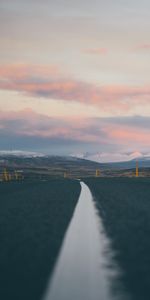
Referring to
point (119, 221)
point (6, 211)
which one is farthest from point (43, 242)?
point (6, 211)

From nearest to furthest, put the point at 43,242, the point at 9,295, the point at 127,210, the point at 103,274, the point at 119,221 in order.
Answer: the point at 9,295, the point at 103,274, the point at 43,242, the point at 119,221, the point at 127,210

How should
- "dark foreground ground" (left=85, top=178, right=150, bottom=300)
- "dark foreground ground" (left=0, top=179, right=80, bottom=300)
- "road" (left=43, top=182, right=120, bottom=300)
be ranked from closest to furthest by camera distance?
"road" (left=43, top=182, right=120, bottom=300)
"dark foreground ground" (left=0, top=179, right=80, bottom=300)
"dark foreground ground" (left=85, top=178, right=150, bottom=300)

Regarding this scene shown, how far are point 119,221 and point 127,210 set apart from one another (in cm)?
321

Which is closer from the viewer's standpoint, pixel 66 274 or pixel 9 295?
pixel 9 295

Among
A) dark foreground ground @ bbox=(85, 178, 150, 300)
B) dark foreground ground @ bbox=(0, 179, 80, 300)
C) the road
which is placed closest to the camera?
the road

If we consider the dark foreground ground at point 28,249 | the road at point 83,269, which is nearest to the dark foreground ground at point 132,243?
the road at point 83,269

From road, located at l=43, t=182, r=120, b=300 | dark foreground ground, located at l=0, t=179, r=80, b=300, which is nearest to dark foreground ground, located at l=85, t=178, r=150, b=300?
road, located at l=43, t=182, r=120, b=300

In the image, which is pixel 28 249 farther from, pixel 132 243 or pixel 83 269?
pixel 83 269

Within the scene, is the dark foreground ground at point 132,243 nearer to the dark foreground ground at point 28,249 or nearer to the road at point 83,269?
the road at point 83,269

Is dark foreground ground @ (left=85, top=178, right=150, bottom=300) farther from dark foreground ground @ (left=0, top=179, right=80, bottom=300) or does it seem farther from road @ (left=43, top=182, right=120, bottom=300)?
dark foreground ground @ (left=0, top=179, right=80, bottom=300)

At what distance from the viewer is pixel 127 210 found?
16.4 m

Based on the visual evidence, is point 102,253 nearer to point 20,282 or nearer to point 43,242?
point 43,242

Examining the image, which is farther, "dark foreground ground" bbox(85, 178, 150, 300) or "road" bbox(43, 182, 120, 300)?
"dark foreground ground" bbox(85, 178, 150, 300)

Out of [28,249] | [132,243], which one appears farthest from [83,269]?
[132,243]
